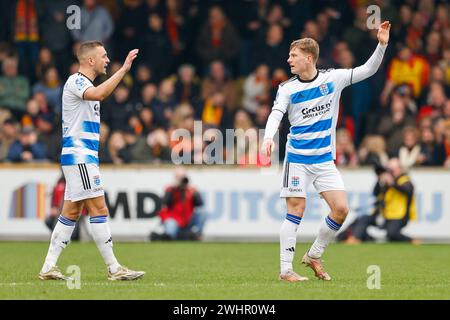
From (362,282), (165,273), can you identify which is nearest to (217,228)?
(165,273)

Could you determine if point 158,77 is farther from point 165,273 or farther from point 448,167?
point 165,273

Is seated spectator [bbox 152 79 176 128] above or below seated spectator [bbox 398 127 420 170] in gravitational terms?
above

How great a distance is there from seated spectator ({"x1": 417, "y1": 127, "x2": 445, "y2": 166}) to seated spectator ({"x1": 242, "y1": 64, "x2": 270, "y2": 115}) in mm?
3281

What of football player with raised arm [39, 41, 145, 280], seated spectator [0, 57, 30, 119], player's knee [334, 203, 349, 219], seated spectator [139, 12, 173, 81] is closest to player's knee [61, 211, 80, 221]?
football player with raised arm [39, 41, 145, 280]

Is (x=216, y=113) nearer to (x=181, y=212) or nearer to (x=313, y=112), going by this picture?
(x=181, y=212)

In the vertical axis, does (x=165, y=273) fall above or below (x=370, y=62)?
below

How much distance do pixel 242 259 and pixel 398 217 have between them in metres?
5.20

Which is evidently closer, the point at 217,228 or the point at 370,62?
the point at 370,62

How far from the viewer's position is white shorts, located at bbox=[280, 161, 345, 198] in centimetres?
1272

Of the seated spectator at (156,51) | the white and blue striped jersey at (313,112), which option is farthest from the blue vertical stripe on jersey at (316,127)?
the seated spectator at (156,51)

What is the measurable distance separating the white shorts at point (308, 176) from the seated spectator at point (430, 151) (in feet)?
30.7

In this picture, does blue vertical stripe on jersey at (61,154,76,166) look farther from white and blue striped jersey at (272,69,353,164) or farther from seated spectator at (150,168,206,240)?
seated spectator at (150,168,206,240)

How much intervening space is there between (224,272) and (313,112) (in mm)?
2581
